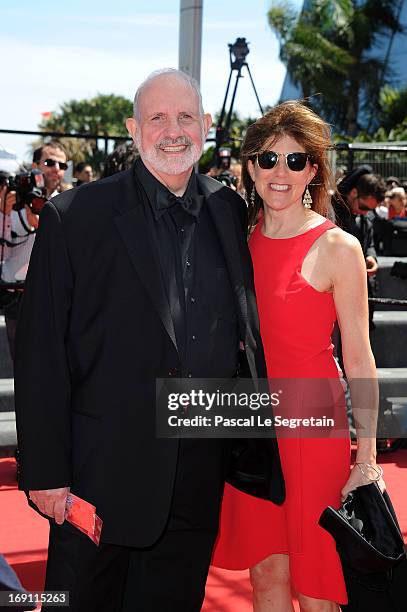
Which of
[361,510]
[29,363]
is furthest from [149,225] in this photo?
[361,510]

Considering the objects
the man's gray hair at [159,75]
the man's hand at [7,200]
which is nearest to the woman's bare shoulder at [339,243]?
the man's gray hair at [159,75]

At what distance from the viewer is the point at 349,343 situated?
2.75 m

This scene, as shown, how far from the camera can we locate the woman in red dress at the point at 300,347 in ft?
9.03

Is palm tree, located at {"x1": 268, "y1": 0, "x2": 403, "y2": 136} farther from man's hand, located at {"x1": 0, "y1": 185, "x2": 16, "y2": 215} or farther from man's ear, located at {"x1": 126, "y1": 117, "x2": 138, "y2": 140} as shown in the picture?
man's ear, located at {"x1": 126, "y1": 117, "x2": 138, "y2": 140}

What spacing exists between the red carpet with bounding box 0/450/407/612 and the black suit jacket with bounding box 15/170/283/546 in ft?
5.06

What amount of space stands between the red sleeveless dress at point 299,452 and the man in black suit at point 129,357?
147mm

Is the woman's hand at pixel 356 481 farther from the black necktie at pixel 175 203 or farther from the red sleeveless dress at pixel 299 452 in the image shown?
the black necktie at pixel 175 203

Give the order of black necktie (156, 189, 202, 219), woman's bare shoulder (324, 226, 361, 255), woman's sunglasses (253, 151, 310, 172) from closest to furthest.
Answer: black necktie (156, 189, 202, 219), woman's bare shoulder (324, 226, 361, 255), woman's sunglasses (253, 151, 310, 172)

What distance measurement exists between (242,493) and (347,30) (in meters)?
48.1

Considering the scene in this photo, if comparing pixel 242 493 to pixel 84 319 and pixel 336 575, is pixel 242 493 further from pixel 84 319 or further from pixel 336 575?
pixel 84 319

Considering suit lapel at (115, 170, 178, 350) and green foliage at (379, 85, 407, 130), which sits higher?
green foliage at (379, 85, 407, 130)

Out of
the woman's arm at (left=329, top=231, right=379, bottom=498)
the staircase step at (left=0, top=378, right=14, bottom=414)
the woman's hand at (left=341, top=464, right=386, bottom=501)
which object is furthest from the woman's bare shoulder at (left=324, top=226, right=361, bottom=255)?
the staircase step at (left=0, top=378, right=14, bottom=414)

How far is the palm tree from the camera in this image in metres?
45.9

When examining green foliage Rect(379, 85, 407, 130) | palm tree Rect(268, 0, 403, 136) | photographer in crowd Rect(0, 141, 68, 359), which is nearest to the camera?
photographer in crowd Rect(0, 141, 68, 359)
